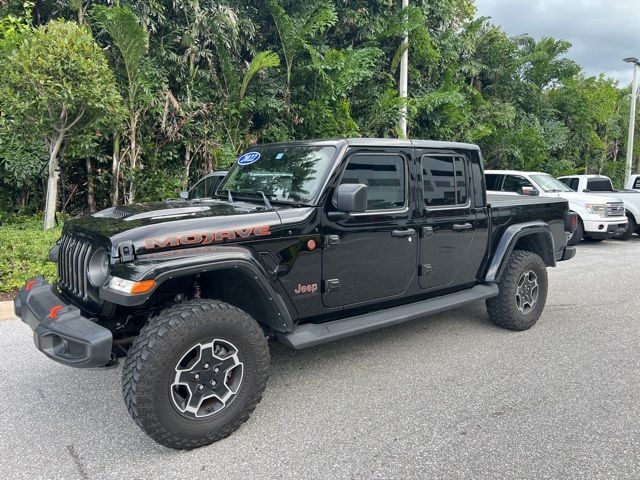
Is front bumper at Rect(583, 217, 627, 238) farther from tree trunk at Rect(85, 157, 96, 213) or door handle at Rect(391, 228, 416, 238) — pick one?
tree trunk at Rect(85, 157, 96, 213)

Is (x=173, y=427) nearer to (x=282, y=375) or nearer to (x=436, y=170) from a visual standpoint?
(x=282, y=375)

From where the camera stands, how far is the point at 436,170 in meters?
4.28

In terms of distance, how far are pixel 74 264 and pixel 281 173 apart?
1.64 meters

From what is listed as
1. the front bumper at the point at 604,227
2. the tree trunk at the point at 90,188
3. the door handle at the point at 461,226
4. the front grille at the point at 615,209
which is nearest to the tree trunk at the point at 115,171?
the tree trunk at the point at 90,188

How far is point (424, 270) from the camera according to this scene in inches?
162

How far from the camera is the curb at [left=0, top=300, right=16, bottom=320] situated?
17.0 ft

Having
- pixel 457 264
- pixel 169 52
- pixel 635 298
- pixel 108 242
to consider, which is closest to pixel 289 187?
pixel 108 242

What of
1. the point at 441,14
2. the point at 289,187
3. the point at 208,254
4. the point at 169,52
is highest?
the point at 441,14

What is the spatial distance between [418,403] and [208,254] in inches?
72.2

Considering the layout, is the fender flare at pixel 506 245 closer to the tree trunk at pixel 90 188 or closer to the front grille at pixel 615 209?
the front grille at pixel 615 209

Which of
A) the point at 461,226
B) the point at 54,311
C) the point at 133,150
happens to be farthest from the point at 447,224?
the point at 133,150

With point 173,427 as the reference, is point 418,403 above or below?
below

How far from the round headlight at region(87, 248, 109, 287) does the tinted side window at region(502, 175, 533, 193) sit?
10.1 meters

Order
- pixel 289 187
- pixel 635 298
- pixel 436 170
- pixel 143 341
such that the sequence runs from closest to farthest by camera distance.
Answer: pixel 143 341, pixel 289 187, pixel 436 170, pixel 635 298
